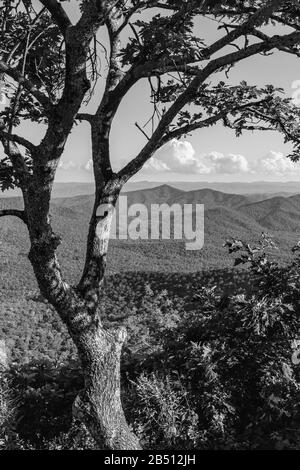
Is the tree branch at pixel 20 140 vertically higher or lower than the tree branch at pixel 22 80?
lower

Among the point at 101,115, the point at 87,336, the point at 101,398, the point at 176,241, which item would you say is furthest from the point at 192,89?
the point at 176,241

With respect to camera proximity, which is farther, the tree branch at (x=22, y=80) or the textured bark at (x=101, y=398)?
the textured bark at (x=101, y=398)

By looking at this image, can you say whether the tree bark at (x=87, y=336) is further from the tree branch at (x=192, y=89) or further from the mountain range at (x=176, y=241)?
the mountain range at (x=176, y=241)

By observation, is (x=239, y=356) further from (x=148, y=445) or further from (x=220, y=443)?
(x=148, y=445)

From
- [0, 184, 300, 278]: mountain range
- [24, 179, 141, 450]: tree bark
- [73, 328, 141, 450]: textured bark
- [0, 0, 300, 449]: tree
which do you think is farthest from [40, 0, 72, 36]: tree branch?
[0, 184, 300, 278]: mountain range

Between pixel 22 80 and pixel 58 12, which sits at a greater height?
pixel 58 12

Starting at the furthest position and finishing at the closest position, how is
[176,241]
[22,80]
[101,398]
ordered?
1. [176,241]
2. [101,398]
3. [22,80]

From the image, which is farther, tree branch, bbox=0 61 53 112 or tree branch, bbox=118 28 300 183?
tree branch, bbox=0 61 53 112

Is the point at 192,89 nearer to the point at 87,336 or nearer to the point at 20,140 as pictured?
the point at 20,140

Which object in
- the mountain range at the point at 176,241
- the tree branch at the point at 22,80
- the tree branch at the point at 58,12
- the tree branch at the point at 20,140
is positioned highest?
the tree branch at the point at 58,12

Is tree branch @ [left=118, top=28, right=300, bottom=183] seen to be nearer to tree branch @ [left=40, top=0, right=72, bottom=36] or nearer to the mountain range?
tree branch @ [left=40, top=0, right=72, bottom=36]

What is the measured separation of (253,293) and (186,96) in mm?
2780

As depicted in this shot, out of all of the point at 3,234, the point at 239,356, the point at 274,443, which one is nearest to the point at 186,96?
the point at 239,356

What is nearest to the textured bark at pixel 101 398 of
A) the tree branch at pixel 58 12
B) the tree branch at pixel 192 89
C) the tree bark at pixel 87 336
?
the tree bark at pixel 87 336
